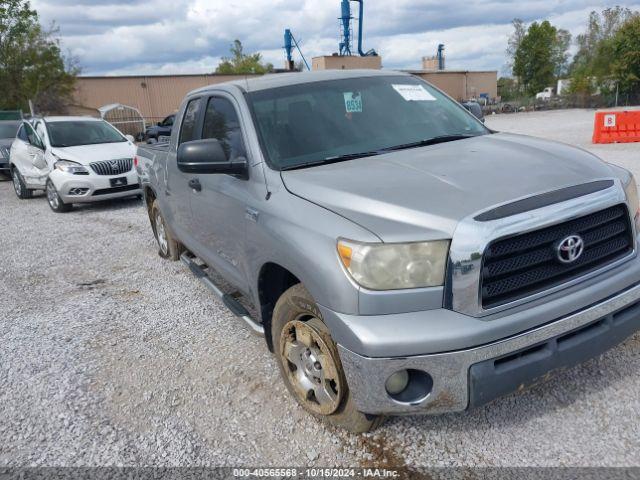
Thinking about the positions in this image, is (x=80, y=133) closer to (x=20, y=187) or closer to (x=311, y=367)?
(x=20, y=187)

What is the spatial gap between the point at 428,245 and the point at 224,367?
6.61 feet

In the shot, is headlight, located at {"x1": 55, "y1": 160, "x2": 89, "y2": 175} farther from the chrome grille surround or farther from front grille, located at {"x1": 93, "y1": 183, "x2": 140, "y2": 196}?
the chrome grille surround

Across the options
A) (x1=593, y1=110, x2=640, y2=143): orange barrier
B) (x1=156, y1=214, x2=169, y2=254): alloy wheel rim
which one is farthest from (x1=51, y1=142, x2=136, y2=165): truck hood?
(x1=593, y1=110, x2=640, y2=143): orange barrier

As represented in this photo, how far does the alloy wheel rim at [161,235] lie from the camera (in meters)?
6.07

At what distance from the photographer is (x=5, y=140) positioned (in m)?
15.9

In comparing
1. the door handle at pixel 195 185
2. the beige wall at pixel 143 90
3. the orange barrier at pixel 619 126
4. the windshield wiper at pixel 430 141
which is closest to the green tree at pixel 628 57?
the beige wall at pixel 143 90

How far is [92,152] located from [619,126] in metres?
13.9

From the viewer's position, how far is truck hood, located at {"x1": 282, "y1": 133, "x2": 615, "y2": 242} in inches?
92.1

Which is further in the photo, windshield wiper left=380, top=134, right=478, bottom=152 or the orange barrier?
the orange barrier

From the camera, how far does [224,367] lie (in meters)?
3.71

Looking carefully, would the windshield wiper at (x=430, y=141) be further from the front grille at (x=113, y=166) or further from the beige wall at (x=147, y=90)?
the beige wall at (x=147, y=90)

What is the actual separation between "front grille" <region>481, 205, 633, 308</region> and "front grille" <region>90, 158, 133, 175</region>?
29.6 ft

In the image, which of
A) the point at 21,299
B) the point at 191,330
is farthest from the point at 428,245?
the point at 21,299

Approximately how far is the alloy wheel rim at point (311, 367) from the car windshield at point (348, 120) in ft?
3.23
